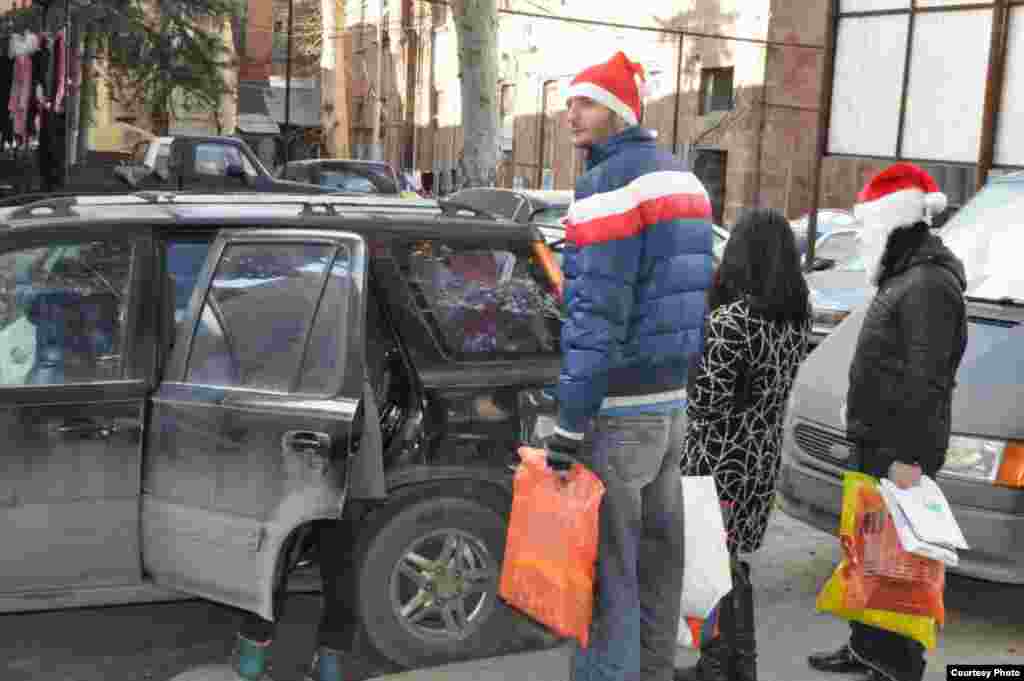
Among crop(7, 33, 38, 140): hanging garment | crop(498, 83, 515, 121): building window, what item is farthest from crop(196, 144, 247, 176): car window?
crop(498, 83, 515, 121): building window

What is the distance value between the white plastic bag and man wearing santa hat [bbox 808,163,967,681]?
694mm

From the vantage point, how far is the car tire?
456 cm

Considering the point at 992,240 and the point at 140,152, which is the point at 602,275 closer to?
the point at 992,240

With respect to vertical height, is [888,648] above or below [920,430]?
below

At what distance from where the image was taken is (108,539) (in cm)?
430

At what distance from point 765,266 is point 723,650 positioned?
1.37m

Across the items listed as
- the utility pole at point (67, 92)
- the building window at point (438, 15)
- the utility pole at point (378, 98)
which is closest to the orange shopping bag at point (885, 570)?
the utility pole at point (67, 92)

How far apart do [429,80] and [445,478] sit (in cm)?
4218

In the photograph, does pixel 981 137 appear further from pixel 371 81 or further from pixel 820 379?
pixel 371 81

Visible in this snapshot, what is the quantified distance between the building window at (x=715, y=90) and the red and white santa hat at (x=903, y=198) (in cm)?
2675

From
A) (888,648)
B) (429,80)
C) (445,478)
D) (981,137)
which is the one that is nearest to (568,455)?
(445,478)

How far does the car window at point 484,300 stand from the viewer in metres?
4.75

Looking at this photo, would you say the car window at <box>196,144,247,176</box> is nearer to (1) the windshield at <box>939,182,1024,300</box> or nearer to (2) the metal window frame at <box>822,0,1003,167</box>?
(2) the metal window frame at <box>822,0,1003,167</box>

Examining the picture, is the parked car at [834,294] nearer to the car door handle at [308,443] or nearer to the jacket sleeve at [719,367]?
the jacket sleeve at [719,367]
